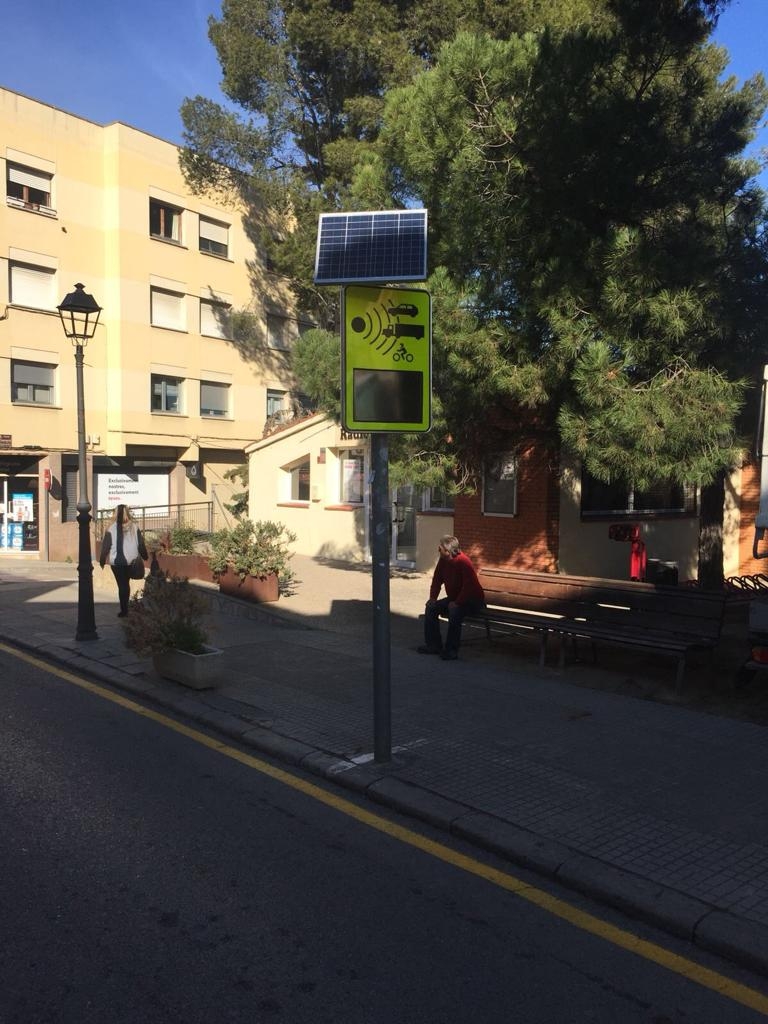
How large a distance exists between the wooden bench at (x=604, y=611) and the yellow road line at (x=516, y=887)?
3.70 metres

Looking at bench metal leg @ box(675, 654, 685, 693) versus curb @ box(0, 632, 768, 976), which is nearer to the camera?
curb @ box(0, 632, 768, 976)

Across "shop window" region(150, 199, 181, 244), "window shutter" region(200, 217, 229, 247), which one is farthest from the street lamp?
"window shutter" region(200, 217, 229, 247)

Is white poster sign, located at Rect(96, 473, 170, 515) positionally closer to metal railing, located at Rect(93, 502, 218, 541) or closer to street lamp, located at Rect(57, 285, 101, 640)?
metal railing, located at Rect(93, 502, 218, 541)

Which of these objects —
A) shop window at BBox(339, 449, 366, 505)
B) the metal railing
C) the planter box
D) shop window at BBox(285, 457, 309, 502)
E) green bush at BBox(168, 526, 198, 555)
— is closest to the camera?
the planter box

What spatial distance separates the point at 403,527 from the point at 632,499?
519 centimetres

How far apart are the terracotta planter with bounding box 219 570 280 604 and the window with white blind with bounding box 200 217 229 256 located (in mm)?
20349

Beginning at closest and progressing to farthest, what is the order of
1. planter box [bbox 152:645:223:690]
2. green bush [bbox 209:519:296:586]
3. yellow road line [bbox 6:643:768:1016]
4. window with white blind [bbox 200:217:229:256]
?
yellow road line [bbox 6:643:768:1016] < planter box [bbox 152:645:223:690] < green bush [bbox 209:519:296:586] < window with white blind [bbox 200:217:229:256]

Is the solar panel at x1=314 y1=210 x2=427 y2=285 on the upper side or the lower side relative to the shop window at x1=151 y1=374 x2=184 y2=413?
lower

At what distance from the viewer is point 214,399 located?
3130 cm

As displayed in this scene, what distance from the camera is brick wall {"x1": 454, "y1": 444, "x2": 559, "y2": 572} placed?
41.5ft

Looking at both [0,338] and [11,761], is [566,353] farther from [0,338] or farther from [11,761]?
[0,338]

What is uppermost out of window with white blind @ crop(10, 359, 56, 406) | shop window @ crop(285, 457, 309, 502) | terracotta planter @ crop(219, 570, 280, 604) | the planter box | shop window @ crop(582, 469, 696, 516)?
window with white blind @ crop(10, 359, 56, 406)

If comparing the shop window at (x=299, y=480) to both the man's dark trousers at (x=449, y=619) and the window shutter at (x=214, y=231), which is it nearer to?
the man's dark trousers at (x=449, y=619)

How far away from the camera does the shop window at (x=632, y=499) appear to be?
44.0 feet
